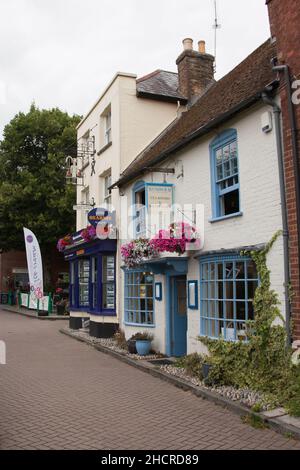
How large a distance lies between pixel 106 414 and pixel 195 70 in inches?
490

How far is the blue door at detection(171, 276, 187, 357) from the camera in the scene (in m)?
11.6

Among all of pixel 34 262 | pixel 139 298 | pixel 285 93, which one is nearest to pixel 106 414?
pixel 285 93

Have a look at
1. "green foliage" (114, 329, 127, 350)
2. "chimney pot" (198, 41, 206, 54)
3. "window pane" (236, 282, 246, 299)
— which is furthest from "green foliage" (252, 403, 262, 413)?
"chimney pot" (198, 41, 206, 54)

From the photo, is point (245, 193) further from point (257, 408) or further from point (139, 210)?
point (139, 210)

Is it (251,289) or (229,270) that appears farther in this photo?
(229,270)

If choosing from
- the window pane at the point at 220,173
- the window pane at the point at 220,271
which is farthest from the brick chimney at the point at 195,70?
the window pane at the point at 220,271

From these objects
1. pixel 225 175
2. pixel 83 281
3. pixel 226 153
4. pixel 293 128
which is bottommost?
pixel 83 281

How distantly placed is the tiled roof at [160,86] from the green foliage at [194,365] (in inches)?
368

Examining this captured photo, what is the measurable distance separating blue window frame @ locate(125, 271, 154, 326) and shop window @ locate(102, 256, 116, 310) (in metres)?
1.67

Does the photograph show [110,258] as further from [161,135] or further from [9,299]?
[9,299]

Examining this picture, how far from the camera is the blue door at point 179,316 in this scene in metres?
11.6

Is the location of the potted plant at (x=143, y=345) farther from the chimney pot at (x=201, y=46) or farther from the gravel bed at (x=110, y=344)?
the chimney pot at (x=201, y=46)

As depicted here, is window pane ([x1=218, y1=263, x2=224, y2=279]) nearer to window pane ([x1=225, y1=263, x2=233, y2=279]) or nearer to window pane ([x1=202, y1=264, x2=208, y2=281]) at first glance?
window pane ([x1=225, y1=263, x2=233, y2=279])

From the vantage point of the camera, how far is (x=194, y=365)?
9344 mm
